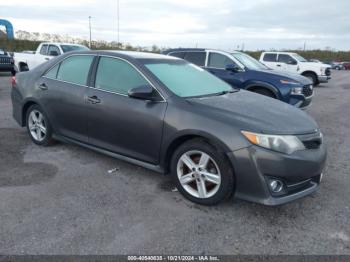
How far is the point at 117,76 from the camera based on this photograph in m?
4.17

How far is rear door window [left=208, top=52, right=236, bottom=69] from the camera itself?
29.8 ft

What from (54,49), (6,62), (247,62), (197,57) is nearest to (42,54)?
(54,49)

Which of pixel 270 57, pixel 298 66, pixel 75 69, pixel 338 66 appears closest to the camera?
pixel 75 69

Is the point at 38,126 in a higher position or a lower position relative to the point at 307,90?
lower

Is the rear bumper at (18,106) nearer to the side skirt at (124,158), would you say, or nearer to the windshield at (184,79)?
the side skirt at (124,158)

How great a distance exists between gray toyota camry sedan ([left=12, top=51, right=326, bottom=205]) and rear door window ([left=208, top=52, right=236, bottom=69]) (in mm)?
4574

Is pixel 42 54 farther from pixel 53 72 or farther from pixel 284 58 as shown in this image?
pixel 284 58

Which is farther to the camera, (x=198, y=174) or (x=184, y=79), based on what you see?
(x=184, y=79)

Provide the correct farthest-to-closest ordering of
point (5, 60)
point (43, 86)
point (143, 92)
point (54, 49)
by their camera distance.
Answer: point (5, 60) < point (54, 49) < point (43, 86) < point (143, 92)

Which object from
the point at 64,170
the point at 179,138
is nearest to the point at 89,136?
the point at 64,170

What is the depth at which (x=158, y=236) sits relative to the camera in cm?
289

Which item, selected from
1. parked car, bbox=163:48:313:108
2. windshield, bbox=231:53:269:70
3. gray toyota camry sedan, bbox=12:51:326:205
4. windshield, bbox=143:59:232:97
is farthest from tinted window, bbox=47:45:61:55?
windshield, bbox=143:59:232:97

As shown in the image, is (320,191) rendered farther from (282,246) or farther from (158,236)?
(158,236)

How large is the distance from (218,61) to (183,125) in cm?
630
